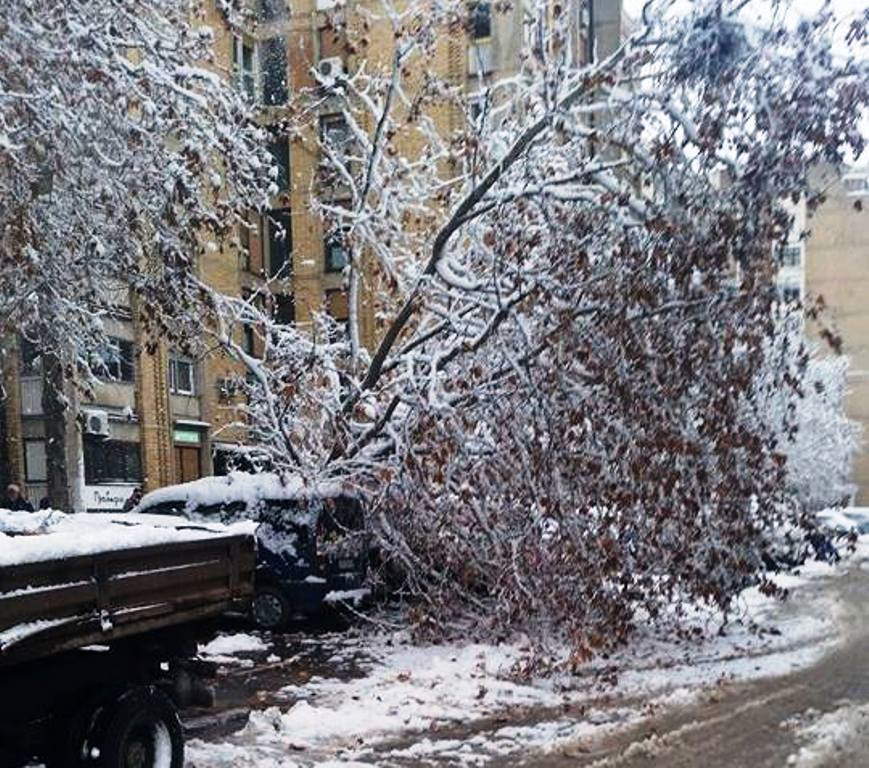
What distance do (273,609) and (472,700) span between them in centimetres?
438

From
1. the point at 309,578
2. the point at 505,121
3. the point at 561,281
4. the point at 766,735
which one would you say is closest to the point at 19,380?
the point at 309,578

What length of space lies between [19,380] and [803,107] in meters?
23.3

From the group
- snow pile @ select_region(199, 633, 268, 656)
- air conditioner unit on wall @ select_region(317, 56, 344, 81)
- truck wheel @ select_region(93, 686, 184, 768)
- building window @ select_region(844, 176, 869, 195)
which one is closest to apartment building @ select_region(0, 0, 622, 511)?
air conditioner unit on wall @ select_region(317, 56, 344, 81)

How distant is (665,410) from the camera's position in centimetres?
798

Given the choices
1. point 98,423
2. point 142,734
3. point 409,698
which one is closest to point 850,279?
point 98,423

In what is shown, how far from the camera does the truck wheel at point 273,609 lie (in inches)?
482

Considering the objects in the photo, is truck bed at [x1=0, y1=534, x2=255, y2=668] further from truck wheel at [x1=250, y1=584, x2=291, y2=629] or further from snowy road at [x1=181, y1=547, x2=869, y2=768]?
truck wheel at [x1=250, y1=584, x2=291, y2=629]

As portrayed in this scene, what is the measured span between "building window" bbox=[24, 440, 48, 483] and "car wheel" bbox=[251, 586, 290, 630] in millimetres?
15709

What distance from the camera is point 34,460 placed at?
25844mm

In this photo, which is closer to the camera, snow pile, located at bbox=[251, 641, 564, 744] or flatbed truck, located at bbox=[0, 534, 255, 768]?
flatbed truck, located at bbox=[0, 534, 255, 768]

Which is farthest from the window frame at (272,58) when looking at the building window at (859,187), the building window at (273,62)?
the building window at (859,187)

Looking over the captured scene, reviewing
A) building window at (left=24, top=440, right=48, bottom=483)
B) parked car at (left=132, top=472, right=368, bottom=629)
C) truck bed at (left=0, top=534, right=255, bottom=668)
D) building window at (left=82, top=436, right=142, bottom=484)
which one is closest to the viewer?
truck bed at (left=0, top=534, right=255, bottom=668)

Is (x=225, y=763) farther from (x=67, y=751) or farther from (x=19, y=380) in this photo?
(x=19, y=380)

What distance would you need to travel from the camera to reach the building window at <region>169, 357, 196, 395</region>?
29.2 meters
